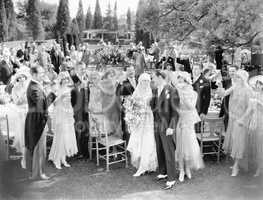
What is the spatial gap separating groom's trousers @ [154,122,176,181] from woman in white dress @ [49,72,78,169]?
1.56 meters

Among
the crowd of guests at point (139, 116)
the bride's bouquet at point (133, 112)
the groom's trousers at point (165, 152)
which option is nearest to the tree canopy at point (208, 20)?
the crowd of guests at point (139, 116)

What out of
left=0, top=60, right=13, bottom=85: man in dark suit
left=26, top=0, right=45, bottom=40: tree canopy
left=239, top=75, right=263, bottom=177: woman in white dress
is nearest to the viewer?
left=239, top=75, right=263, bottom=177: woman in white dress

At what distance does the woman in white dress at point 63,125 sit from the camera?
532cm

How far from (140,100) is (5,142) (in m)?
2.62

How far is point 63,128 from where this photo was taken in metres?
5.36

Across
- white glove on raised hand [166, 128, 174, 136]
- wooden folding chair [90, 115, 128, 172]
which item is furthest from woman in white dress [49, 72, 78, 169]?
white glove on raised hand [166, 128, 174, 136]

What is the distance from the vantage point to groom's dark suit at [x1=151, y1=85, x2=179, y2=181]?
4707mm

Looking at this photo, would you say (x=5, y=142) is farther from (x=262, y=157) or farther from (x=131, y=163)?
(x=262, y=157)

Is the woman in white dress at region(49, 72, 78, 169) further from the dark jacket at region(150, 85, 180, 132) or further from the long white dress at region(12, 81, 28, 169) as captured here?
the dark jacket at region(150, 85, 180, 132)

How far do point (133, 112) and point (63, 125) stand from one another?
4.14ft

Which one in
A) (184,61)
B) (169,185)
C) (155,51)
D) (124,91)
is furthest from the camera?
(155,51)

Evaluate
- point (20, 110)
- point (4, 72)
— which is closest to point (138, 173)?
point (20, 110)

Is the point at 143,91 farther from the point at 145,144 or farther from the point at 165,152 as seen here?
the point at 165,152

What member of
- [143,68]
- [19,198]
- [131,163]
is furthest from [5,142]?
[143,68]
